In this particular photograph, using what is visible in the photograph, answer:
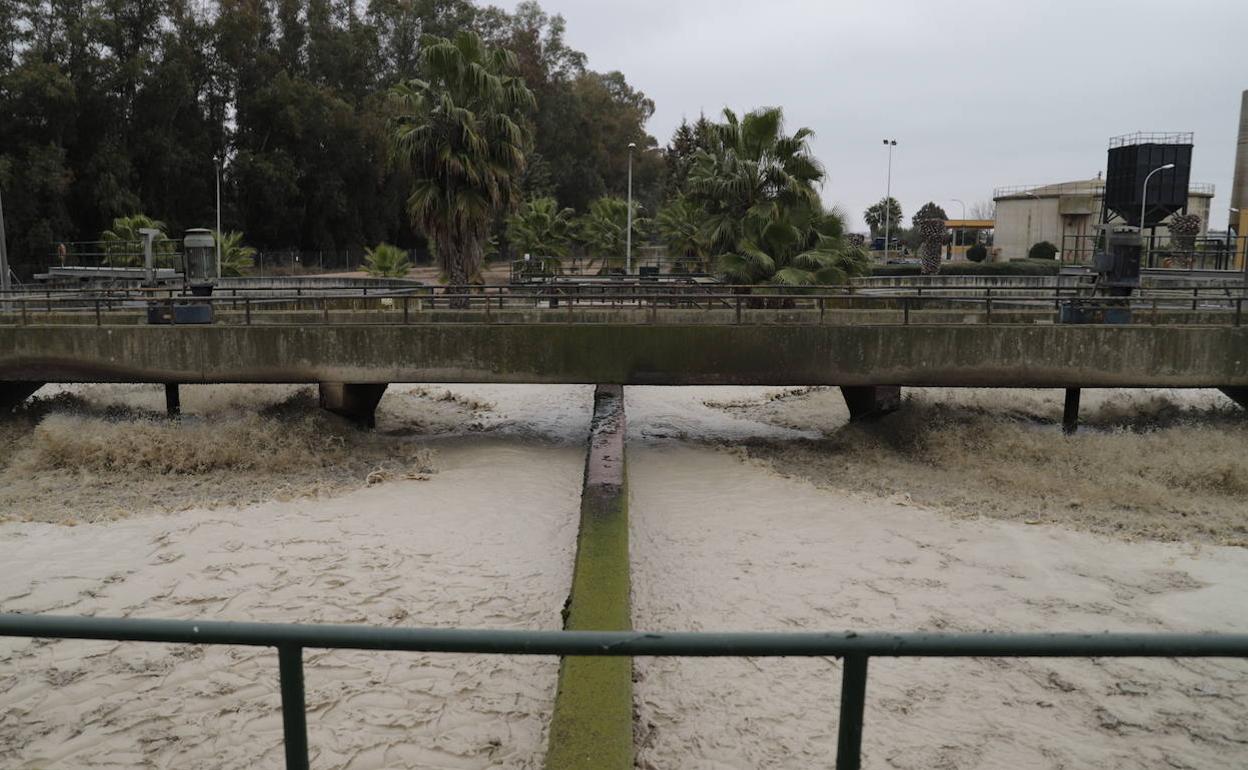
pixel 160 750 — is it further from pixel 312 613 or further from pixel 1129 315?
pixel 1129 315

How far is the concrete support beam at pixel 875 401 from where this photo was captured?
57.8 feet

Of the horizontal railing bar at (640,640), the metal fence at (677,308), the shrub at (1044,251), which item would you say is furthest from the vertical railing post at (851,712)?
the shrub at (1044,251)

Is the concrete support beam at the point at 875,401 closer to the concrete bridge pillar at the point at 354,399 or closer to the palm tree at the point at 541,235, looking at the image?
the concrete bridge pillar at the point at 354,399

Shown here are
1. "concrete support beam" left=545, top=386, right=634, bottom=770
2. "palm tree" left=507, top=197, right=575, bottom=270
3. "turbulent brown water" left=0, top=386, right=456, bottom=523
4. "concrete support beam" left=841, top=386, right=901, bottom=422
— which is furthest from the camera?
"palm tree" left=507, top=197, right=575, bottom=270

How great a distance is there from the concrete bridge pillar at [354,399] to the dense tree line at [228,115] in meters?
13.3

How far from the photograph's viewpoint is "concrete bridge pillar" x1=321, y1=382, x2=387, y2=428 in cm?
1659

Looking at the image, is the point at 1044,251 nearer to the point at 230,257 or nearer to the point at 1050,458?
the point at 1050,458

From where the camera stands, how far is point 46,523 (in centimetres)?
1191

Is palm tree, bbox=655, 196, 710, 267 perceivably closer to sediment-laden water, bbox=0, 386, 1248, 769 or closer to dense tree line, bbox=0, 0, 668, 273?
dense tree line, bbox=0, 0, 668, 273

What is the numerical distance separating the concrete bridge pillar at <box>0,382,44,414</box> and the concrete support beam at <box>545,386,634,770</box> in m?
13.2

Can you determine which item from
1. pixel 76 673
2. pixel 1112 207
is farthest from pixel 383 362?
pixel 1112 207

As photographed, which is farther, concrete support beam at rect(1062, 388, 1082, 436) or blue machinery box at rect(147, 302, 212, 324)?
concrete support beam at rect(1062, 388, 1082, 436)

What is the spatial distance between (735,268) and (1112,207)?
136 ft

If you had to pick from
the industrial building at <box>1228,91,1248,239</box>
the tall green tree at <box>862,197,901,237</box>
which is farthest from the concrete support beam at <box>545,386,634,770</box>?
the tall green tree at <box>862,197,901,237</box>
